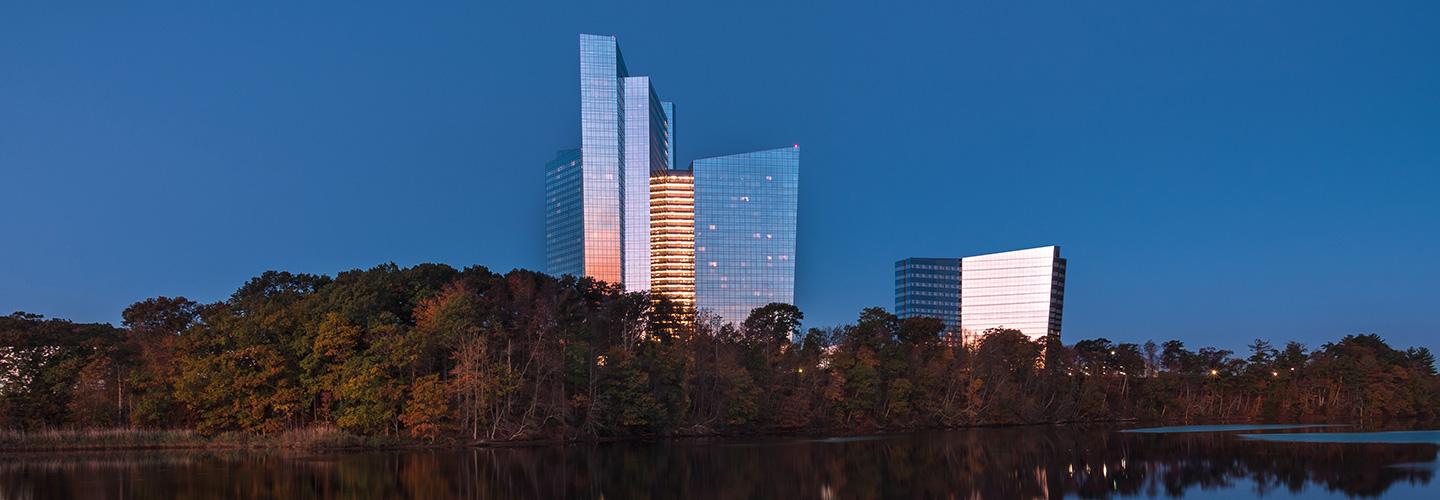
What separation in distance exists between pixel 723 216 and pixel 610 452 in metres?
138

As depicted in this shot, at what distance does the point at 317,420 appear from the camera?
54.3 m

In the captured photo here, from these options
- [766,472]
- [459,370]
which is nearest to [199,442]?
[459,370]

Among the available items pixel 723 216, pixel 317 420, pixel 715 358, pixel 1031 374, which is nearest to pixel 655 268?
pixel 723 216

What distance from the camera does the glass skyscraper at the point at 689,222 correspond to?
181500mm

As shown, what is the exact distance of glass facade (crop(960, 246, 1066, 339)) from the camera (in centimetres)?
15962

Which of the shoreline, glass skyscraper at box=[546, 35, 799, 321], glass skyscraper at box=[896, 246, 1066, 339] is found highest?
glass skyscraper at box=[546, 35, 799, 321]

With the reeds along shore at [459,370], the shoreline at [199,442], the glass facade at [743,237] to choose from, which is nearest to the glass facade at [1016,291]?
the glass facade at [743,237]

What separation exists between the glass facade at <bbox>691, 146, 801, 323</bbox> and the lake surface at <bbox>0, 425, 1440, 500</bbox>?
13002 cm

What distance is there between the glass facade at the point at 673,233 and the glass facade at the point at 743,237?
2754mm

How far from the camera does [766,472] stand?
37.6 m

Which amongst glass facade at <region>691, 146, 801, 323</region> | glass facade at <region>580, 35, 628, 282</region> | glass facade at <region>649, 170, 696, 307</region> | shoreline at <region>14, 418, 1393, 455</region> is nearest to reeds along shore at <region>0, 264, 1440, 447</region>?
shoreline at <region>14, 418, 1393, 455</region>

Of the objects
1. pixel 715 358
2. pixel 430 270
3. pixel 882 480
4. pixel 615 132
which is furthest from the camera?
pixel 615 132

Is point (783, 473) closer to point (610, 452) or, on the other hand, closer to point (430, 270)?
point (610, 452)

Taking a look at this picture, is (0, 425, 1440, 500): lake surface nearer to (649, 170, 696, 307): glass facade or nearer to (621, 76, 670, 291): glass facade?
(621, 76, 670, 291): glass facade
